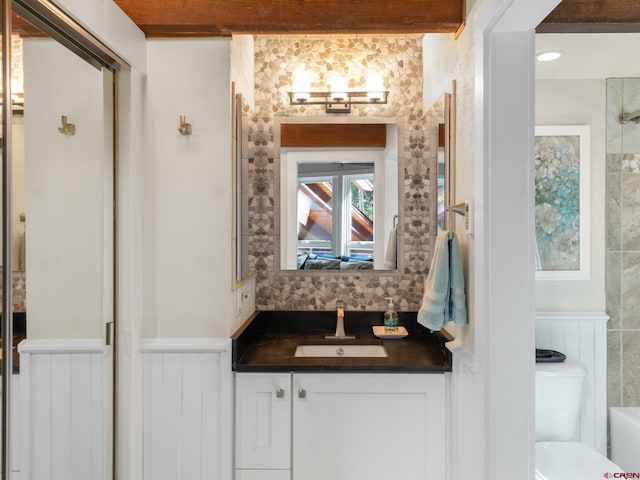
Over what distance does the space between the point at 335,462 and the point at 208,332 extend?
73 centimetres

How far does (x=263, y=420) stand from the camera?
70.0 inches

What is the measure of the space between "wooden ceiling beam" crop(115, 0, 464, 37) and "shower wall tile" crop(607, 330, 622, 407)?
191 centimetres

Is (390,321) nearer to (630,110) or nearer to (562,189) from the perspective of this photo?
(562,189)

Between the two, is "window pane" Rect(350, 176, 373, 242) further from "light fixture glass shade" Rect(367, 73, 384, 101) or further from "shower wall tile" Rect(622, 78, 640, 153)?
"shower wall tile" Rect(622, 78, 640, 153)

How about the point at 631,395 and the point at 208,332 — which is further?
the point at 631,395

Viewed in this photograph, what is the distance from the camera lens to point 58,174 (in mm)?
1274

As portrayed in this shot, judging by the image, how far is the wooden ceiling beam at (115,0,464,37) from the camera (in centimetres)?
171

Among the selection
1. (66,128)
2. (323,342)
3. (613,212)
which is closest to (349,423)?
(323,342)

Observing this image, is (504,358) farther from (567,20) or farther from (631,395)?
(631,395)

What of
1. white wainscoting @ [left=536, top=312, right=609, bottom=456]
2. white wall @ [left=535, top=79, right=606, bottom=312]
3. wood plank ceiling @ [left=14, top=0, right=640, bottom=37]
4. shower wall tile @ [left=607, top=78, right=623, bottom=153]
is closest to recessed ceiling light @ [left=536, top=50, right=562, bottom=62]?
white wall @ [left=535, top=79, right=606, bottom=312]

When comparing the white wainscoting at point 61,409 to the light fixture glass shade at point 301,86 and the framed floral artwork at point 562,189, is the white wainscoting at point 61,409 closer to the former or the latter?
the light fixture glass shade at point 301,86

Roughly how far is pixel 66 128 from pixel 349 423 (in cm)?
146

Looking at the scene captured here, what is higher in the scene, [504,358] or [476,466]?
[504,358]

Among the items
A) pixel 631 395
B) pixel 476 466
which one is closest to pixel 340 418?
pixel 476 466
